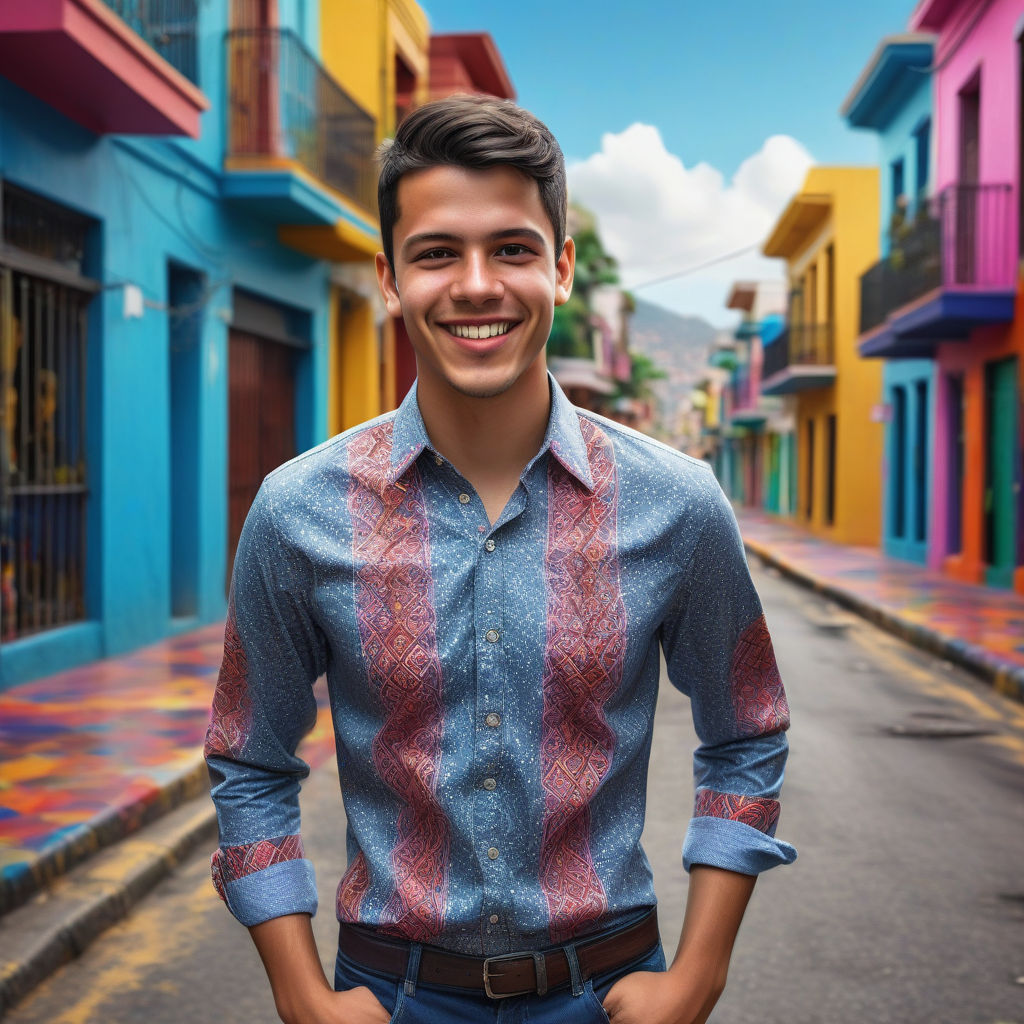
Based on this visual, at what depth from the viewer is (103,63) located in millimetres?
8008

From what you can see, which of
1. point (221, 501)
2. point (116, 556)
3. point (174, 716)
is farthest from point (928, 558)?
point (174, 716)

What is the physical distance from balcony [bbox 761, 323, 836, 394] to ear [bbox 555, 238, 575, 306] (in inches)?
1111

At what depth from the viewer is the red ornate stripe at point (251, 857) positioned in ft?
5.66

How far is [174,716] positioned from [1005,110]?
12.8m

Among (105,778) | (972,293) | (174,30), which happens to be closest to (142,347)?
(174,30)

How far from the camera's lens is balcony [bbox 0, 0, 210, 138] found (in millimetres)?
7473

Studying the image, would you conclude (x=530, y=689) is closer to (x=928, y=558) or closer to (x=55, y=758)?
(x=55, y=758)

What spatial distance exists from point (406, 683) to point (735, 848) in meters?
0.49

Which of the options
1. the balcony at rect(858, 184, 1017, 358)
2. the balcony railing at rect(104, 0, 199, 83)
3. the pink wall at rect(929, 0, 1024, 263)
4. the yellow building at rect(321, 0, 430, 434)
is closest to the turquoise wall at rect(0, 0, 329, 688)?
the balcony railing at rect(104, 0, 199, 83)

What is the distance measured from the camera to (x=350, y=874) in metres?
1.76

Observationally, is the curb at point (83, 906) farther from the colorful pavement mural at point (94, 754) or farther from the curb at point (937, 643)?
the curb at point (937, 643)

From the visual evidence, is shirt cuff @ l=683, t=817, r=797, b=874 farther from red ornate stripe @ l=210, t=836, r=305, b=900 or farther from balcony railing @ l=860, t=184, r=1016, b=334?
balcony railing @ l=860, t=184, r=1016, b=334

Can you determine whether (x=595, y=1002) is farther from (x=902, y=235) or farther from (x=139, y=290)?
(x=902, y=235)

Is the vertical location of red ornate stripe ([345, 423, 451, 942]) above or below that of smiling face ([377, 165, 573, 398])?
below
